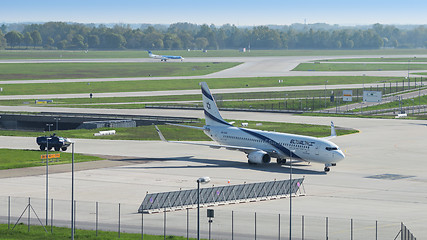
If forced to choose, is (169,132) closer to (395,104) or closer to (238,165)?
(238,165)

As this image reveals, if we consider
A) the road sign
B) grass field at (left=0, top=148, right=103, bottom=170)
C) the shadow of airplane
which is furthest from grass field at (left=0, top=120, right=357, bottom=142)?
the road sign

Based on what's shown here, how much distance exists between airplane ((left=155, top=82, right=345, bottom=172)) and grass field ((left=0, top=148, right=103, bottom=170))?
13.3 metres

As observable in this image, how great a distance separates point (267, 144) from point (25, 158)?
3156 cm

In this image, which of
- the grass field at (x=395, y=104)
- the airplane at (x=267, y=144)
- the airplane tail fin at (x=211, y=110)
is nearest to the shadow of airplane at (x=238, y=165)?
the airplane at (x=267, y=144)

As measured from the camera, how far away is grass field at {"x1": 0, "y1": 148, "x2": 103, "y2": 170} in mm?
96438

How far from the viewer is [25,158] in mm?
102562

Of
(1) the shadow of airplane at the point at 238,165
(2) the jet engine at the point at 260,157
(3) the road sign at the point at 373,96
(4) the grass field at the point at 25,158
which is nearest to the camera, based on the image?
(1) the shadow of airplane at the point at 238,165

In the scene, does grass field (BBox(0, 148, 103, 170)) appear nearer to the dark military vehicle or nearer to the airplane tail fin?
the dark military vehicle

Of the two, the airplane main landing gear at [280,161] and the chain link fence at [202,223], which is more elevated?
the airplane main landing gear at [280,161]

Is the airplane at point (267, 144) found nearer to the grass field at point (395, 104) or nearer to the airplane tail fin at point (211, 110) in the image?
the airplane tail fin at point (211, 110)

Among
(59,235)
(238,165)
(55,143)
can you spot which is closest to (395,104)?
(238,165)

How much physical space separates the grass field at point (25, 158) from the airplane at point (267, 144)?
13.3 meters

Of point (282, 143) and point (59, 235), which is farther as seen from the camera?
point (282, 143)

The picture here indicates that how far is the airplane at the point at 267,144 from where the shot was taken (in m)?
90.8
